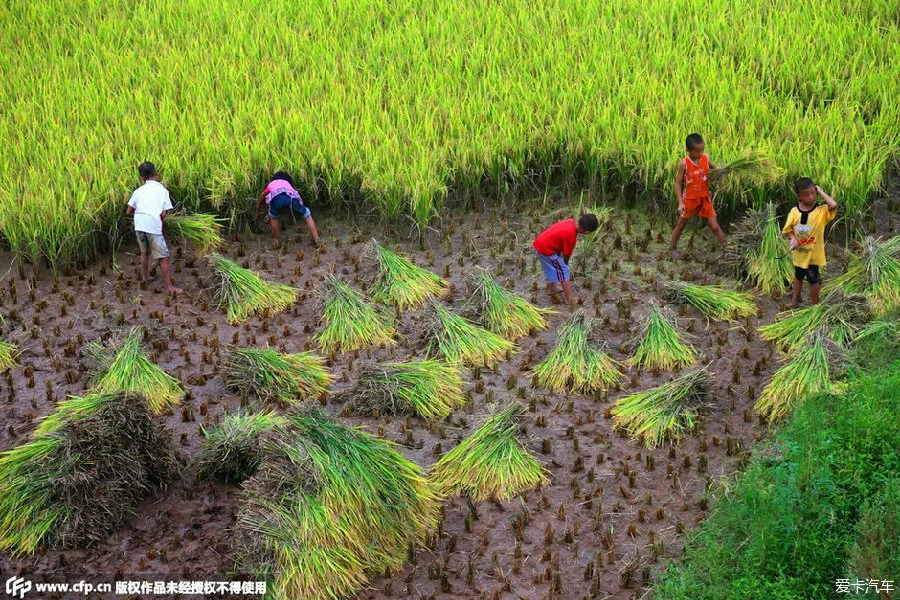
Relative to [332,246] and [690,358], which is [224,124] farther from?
[690,358]

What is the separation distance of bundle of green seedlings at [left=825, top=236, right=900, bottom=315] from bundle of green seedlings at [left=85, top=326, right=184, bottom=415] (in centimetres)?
370

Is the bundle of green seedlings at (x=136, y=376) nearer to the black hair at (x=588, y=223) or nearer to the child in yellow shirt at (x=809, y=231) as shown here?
the black hair at (x=588, y=223)

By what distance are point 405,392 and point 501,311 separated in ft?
3.01

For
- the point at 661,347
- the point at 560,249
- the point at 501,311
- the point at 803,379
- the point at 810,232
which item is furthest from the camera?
the point at 560,249

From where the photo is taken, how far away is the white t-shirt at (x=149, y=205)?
648 centimetres

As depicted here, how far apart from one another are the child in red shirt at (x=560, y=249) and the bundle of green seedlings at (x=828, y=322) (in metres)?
1.15

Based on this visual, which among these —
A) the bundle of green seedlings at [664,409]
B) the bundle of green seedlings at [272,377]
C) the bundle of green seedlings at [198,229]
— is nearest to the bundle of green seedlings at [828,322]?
the bundle of green seedlings at [664,409]

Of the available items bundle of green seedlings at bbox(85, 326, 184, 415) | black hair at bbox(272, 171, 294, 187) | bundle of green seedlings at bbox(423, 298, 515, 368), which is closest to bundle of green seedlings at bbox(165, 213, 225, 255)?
black hair at bbox(272, 171, 294, 187)

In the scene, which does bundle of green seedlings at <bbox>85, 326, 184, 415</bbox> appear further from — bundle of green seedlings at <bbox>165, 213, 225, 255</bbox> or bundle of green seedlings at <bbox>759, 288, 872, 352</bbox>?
bundle of green seedlings at <bbox>759, 288, 872, 352</bbox>

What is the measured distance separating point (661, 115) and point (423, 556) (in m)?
4.05

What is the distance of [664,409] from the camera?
5242 mm

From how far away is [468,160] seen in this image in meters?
7.27

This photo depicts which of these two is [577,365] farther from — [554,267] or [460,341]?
[554,267]

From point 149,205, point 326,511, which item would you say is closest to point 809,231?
point 326,511
